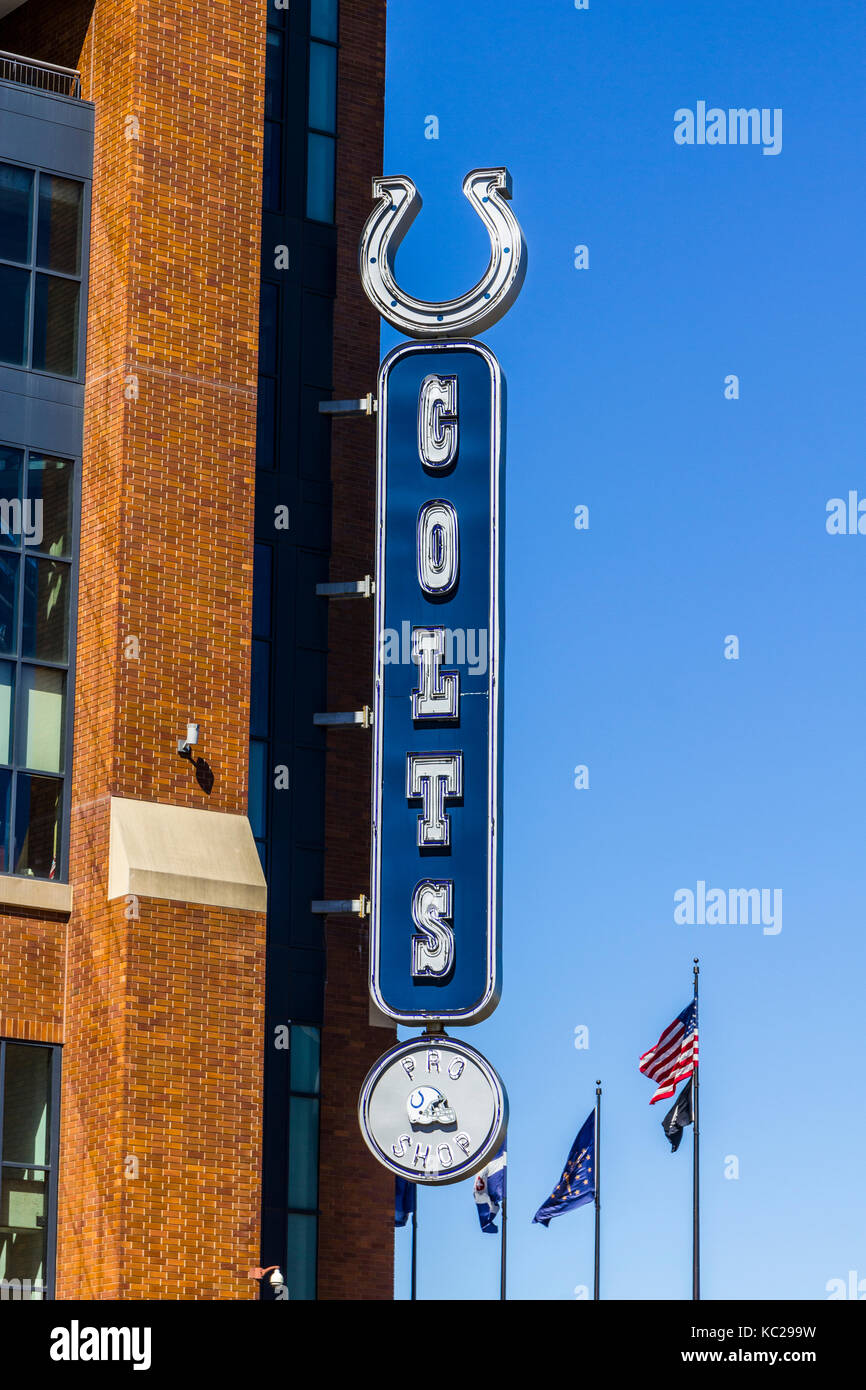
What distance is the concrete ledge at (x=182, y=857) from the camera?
26.4 m

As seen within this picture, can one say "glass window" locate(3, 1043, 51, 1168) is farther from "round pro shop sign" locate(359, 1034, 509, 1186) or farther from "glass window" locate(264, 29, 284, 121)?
"glass window" locate(264, 29, 284, 121)

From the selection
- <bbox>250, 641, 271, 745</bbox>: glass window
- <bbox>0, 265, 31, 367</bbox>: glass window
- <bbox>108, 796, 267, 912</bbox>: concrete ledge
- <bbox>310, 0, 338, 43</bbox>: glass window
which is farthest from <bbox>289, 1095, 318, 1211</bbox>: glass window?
<bbox>310, 0, 338, 43</bbox>: glass window

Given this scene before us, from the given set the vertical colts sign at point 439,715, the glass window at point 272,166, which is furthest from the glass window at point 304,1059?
the glass window at point 272,166

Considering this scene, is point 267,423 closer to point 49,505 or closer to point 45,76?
point 45,76

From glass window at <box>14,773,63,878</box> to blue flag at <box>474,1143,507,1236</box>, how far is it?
22.2 metres

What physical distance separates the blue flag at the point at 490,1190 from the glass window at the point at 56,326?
2383 centimetres

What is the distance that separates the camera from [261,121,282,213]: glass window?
35.0 m

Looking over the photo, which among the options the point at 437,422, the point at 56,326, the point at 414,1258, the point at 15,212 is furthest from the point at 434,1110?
the point at 414,1258

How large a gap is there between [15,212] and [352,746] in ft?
31.3

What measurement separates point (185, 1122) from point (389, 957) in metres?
3.83

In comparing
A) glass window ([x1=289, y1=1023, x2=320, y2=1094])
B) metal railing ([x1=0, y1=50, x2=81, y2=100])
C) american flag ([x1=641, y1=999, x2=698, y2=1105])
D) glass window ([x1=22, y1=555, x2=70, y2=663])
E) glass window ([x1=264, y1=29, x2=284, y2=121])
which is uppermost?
glass window ([x1=264, y1=29, x2=284, y2=121])

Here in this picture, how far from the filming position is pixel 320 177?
117ft
